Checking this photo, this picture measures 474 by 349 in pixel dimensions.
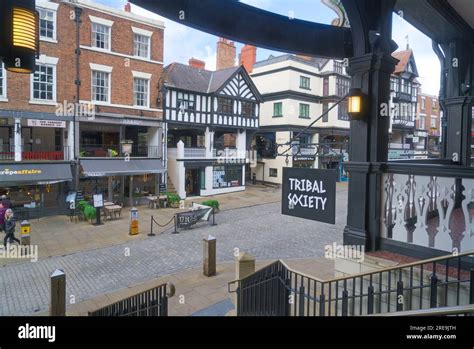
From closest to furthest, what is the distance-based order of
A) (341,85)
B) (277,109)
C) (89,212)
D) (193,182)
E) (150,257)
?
1. (150,257)
2. (89,212)
3. (193,182)
4. (277,109)
5. (341,85)

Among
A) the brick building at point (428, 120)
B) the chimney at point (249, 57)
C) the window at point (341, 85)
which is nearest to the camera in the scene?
the window at point (341, 85)

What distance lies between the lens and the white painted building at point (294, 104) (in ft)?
97.0

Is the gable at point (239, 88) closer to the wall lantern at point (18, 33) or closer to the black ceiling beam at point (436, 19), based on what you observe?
the black ceiling beam at point (436, 19)

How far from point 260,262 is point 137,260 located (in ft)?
13.6

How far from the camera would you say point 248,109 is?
27.2 m

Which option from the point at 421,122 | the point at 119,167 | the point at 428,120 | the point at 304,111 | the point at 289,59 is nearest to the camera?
the point at 119,167

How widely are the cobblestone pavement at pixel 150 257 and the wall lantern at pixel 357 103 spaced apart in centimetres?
699

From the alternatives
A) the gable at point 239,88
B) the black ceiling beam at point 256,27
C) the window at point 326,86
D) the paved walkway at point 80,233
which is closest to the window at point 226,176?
the paved walkway at point 80,233

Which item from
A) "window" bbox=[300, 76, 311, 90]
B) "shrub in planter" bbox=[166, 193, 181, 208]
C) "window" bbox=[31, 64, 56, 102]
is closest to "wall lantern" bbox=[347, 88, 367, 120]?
"shrub in planter" bbox=[166, 193, 181, 208]

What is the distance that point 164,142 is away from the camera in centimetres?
2162

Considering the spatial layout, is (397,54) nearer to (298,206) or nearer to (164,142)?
(164,142)

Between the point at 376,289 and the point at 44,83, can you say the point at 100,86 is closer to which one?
the point at 44,83

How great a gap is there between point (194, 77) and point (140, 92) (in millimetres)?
5639

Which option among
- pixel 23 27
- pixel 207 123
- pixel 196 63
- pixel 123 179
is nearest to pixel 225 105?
pixel 207 123
